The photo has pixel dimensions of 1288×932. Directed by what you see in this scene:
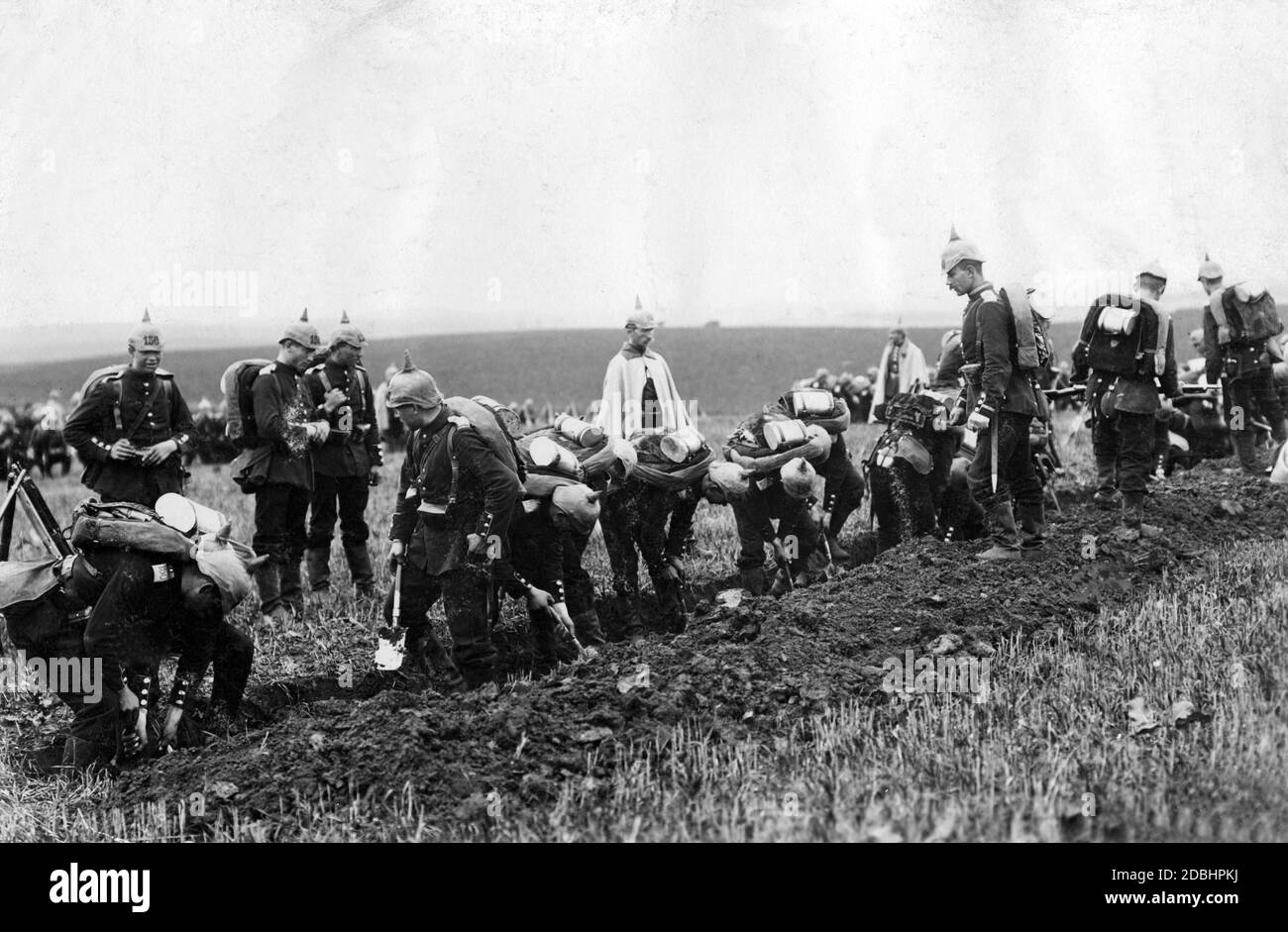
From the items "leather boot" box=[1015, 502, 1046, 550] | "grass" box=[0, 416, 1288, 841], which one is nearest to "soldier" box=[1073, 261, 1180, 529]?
"leather boot" box=[1015, 502, 1046, 550]

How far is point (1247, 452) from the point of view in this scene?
1098 cm

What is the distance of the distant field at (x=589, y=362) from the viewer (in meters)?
28.0

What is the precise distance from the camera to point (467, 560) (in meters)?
6.73

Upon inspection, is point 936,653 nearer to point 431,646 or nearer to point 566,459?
point 566,459

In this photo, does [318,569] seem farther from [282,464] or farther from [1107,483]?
[1107,483]

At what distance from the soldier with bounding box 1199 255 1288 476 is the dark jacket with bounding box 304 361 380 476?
727 centimetres

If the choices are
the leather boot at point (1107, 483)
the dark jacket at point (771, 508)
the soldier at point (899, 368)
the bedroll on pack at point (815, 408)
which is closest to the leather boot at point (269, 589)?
the dark jacket at point (771, 508)

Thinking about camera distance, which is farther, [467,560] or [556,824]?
[467,560]

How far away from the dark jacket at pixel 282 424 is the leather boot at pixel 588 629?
242 cm

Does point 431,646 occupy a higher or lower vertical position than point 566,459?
lower

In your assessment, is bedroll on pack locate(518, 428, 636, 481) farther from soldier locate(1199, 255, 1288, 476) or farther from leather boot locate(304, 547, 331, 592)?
soldier locate(1199, 255, 1288, 476)
